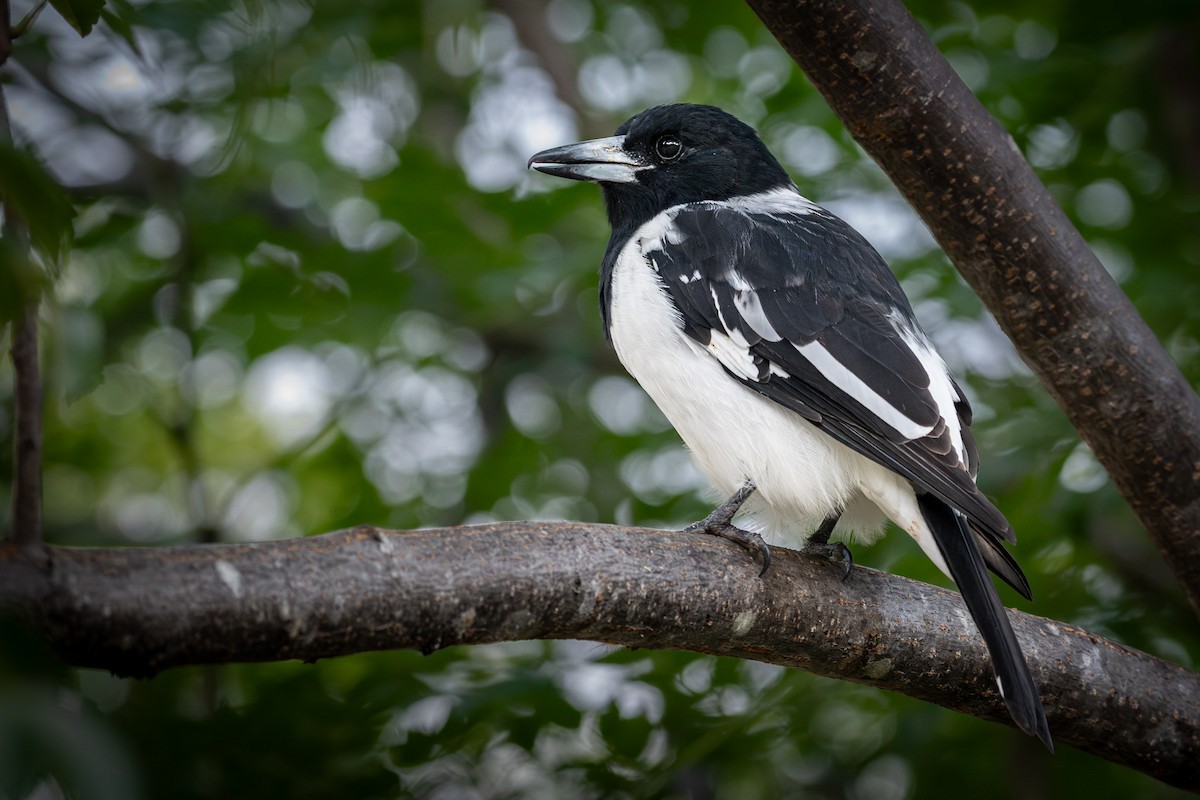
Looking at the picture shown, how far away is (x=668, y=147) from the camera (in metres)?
3.59

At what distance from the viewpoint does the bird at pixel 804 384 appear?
101 inches

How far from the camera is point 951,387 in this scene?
2.91 metres

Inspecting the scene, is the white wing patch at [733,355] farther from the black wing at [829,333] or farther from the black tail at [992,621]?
the black tail at [992,621]

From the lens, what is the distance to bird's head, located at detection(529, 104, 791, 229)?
3.55 m

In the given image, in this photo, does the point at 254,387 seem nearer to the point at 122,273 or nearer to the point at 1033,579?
the point at 122,273

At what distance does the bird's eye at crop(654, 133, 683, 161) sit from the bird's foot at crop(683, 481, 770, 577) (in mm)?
1230

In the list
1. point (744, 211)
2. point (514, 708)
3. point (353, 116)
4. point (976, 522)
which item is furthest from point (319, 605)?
point (353, 116)

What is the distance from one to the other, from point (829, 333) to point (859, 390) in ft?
0.68

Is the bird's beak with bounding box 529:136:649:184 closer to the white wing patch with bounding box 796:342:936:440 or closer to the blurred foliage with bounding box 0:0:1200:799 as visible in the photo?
the blurred foliage with bounding box 0:0:1200:799

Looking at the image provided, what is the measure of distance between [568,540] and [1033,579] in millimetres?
1689

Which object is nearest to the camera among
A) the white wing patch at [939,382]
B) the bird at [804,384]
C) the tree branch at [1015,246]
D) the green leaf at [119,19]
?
the green leaf at [119,19]

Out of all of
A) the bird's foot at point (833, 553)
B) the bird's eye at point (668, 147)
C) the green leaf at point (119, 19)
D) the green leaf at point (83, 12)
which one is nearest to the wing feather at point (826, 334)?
the bird's foot at point (833, 553)

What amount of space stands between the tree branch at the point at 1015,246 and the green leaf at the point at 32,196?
5.43ft

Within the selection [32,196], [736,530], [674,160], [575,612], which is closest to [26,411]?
[32,196]
